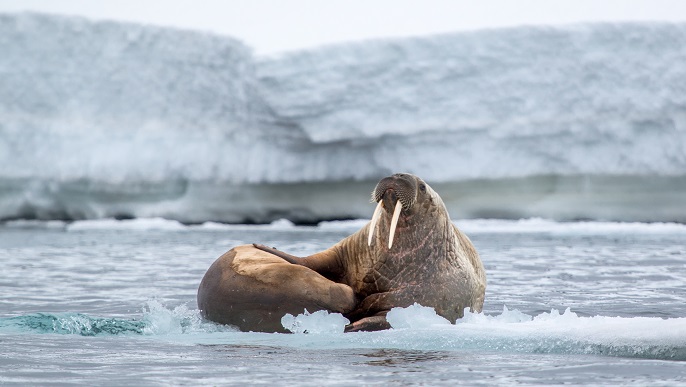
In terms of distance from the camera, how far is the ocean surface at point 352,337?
12.9ft

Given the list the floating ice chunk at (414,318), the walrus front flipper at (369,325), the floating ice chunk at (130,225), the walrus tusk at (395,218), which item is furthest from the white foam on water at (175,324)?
the floating ice chunk at (130,225)

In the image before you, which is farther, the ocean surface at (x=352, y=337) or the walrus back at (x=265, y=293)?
the walrus back at (x=265, y=293)

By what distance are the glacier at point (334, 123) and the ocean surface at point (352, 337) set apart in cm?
750

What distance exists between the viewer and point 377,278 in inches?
217

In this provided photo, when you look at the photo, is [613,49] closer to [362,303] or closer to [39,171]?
[39,171]

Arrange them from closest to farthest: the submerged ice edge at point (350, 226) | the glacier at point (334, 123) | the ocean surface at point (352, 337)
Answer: the ocean surface at point (352, 337) → the submerged ice edge at point (350, 226) → the glacier at point (334, 123)

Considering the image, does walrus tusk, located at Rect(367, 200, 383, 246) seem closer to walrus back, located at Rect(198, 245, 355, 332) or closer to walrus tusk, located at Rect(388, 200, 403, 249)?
walrus tusk, located at Rect(388, 200, 403, 249)

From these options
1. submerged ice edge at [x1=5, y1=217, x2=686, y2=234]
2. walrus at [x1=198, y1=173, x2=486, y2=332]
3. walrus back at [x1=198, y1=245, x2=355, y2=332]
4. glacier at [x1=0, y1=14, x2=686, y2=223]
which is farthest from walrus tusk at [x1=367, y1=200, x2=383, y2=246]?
glacier at [x1=0, y1=14, x2=686, y2=223]

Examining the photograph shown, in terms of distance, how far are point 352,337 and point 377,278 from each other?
572 mm

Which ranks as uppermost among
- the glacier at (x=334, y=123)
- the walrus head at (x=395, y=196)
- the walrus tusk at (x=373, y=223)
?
the glacier at (x=334, y=123)

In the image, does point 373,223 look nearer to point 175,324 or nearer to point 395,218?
point 395,218

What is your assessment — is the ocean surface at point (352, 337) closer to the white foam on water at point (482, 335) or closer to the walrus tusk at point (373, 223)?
the white foam on water at point (482, 335)

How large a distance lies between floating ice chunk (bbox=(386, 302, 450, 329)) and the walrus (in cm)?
5

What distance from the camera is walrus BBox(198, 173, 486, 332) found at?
532cm
